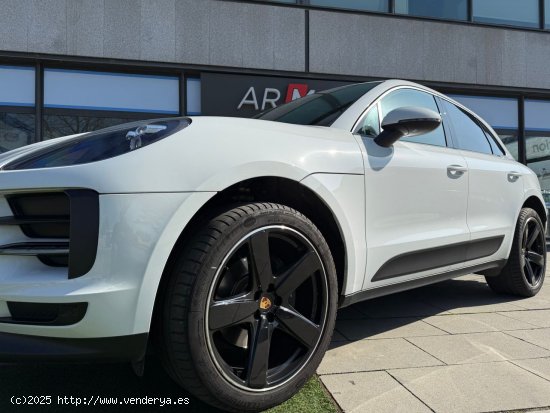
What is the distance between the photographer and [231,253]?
69.9 inches

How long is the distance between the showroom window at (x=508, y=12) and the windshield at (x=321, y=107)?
23.9 feet

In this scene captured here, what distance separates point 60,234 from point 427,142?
2.29 m

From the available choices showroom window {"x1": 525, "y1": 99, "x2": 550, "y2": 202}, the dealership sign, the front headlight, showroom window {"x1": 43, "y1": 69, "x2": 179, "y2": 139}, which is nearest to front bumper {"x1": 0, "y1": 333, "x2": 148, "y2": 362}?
the front headlight

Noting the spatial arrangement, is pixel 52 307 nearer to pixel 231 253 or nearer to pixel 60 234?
pixel 60 234

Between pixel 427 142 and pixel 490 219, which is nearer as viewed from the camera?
pixel 427 142

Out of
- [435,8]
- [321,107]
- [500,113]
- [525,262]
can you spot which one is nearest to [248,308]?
[321,107]

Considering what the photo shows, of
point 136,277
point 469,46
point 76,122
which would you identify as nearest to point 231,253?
point 136,277

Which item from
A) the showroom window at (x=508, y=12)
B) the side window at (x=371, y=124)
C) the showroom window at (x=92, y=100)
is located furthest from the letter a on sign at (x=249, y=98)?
the side window at (x=371, y=124)

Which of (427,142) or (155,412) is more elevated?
(427,142)

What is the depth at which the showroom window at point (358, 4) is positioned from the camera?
8023mm

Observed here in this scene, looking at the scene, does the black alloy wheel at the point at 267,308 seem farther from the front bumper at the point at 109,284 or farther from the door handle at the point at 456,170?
the door handle at the point at 456,170

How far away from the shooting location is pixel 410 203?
8.46ft

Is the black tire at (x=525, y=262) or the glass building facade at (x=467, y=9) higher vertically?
the glass building facade at (x=467, y=9)

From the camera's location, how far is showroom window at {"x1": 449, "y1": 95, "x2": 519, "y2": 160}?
8953mm
